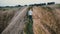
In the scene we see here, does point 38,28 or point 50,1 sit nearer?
point 38,28

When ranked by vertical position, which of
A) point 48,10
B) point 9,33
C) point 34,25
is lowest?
point 9,33

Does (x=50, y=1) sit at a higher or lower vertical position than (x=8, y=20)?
higher

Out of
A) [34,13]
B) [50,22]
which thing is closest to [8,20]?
[34,13]

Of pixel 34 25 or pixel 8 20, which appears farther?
pixel 8 20

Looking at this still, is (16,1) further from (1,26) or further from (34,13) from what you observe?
(34,13)

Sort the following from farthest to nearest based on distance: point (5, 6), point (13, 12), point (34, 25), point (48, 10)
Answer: point (5, 6)
point (13, 12)
point (48, 10)
point (34, 25)

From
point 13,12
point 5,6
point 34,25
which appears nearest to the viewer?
point 34,25

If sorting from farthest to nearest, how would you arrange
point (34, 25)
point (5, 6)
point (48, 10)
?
point (5, 6) → point (48, 10) → point (34, 25)

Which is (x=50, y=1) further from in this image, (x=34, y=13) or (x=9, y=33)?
(x=9, y=33)

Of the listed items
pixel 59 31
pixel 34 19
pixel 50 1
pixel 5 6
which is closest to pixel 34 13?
pixel 34 19
